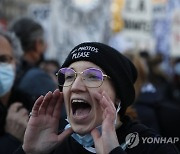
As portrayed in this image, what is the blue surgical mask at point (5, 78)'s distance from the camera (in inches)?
131

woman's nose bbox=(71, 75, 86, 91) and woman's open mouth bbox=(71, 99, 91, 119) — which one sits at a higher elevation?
woman's nose bbox=(71, 75, 86, 91)

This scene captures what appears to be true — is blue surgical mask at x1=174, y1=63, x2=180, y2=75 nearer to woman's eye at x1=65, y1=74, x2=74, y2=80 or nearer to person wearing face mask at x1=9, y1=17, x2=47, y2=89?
person wearing face mask at x1=9, y1=17, x2=47, y2=89

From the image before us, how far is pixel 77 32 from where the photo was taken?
255 inches

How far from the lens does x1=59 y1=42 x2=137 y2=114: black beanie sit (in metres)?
2.46

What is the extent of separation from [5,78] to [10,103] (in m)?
0.19

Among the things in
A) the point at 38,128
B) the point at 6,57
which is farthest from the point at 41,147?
the point at 6,57

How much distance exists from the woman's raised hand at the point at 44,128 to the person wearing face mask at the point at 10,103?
1.53 ft

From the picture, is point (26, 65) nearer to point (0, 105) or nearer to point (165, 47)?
point (0, 105)

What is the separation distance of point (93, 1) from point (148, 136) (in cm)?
440

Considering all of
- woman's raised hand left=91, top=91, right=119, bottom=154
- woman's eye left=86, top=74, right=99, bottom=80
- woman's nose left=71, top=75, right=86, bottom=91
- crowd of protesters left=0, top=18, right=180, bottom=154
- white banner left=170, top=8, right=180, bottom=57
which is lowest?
white banner left=170, top=8, right=180, bottom=57

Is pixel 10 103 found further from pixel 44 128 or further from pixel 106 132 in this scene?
pixel 106 132

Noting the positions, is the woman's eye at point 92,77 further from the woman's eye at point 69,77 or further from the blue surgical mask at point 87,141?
the blue surgical mask at point 87,141
